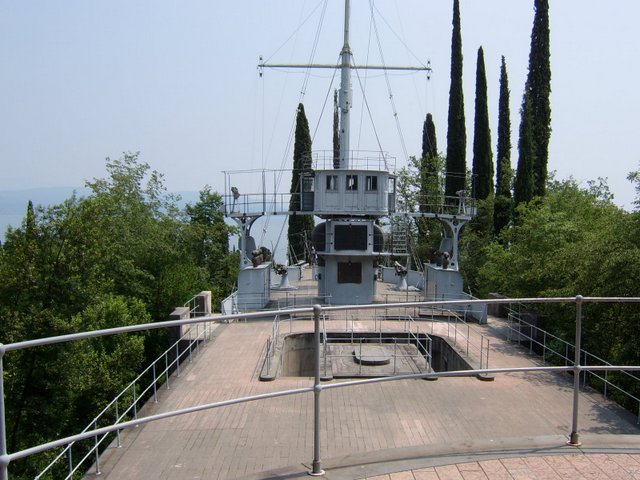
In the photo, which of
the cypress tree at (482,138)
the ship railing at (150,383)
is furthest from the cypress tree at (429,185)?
the ship railing at (150,383)

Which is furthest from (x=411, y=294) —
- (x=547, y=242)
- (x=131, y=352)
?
(x=131, y=352)

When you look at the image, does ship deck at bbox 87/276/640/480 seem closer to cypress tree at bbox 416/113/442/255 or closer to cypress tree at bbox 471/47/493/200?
cypress tree at bbox 471/47/493/200

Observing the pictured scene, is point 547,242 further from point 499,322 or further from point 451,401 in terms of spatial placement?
point 451,401

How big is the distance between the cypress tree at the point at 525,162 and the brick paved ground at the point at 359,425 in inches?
911

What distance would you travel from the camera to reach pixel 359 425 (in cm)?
881

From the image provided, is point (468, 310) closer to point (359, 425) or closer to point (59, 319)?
point (359, 425)

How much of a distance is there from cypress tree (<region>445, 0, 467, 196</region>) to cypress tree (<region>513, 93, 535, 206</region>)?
538 cm

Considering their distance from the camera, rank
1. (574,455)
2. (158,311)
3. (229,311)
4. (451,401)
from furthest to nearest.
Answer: (158,311), (229,311), (451,401), (574,455)

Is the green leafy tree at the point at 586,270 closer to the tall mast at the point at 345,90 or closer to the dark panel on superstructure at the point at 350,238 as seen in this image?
the dark panel on superstructure at the point at 350,238

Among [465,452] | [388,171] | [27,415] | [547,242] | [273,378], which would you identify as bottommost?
[27,415]

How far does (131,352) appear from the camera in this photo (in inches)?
858

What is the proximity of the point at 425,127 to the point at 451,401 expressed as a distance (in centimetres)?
4240

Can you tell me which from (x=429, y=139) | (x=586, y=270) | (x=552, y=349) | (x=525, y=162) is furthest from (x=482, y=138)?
(x=586, y=270)

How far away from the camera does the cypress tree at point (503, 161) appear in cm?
3653
